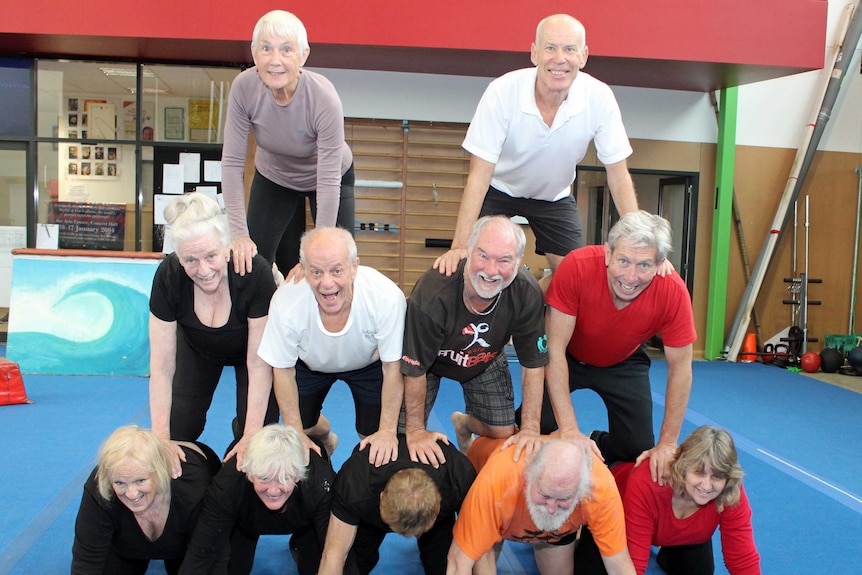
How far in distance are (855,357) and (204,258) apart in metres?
7.16

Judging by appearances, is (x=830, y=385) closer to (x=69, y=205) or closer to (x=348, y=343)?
(x=348, y=343)

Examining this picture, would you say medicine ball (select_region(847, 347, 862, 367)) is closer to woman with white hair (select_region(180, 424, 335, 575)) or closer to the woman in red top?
the woman in red top

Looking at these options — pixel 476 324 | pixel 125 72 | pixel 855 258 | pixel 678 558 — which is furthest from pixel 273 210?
pixel 855 258

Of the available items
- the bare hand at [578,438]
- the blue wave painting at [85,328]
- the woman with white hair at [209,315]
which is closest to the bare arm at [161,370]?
the woman with white hair at [209,315]

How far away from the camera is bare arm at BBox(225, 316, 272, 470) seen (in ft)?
8.66

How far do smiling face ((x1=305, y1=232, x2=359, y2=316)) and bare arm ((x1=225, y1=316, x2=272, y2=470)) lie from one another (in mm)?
384

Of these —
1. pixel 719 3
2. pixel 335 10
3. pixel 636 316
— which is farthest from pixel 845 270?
pixel 636 316

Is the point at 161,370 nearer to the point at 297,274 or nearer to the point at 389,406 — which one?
the point at 297,274

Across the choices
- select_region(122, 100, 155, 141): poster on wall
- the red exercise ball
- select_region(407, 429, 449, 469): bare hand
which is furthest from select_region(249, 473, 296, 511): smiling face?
the red exercise ball

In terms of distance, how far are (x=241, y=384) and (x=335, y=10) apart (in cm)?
440

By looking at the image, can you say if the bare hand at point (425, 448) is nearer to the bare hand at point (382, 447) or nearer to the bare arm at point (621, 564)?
the bare hand at point (382, 447)

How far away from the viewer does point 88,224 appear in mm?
7707

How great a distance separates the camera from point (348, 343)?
262cm

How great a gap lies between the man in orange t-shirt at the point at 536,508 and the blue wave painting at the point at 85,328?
4533mm
